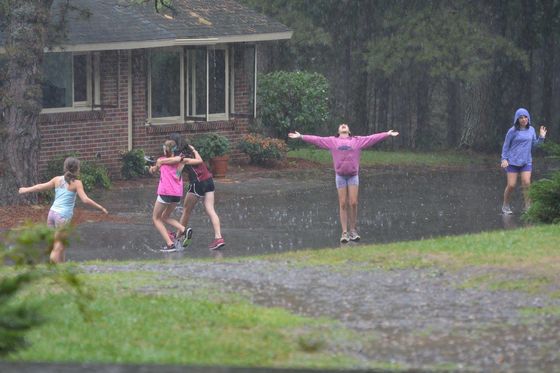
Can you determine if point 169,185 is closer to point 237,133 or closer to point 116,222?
point 116,222

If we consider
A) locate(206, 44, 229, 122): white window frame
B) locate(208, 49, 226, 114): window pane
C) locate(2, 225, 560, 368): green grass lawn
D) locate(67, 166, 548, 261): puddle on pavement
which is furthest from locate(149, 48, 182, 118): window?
locate(2, 225, 560, 368): green grass lawn

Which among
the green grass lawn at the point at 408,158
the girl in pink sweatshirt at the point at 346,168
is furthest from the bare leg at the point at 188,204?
the green grass lawn at the point at 408,158

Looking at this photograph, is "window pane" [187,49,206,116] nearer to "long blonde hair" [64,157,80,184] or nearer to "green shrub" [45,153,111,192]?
"green shrub" [45,153,111,192]

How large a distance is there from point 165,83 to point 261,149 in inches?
103

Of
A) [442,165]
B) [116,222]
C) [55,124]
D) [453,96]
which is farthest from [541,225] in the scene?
[453,96]

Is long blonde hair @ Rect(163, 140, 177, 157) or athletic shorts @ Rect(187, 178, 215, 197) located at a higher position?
long blonde hair @ Rect(163, 140, 177, 157)

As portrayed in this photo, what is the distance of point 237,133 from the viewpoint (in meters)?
29.1

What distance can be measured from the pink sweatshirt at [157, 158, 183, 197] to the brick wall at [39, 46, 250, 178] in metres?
8.02

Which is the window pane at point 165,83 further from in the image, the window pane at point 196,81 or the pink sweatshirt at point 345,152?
the pink sweatshirt at point 345,152

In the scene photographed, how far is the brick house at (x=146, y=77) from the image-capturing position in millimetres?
25250

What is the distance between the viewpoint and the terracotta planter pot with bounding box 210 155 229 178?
1040 inches

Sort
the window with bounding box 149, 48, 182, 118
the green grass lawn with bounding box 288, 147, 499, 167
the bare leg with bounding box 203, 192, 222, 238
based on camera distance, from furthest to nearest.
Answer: the green grass lawn with bounding box 288, 147, 499, 167 < the window with bounding box 149, 48, 182, 118 < the bare leg with bounding box 203, 192, 222, 238

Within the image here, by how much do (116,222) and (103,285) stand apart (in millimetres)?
7667

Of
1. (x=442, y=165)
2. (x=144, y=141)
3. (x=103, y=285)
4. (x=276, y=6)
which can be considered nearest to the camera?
(x=103, y=285)
